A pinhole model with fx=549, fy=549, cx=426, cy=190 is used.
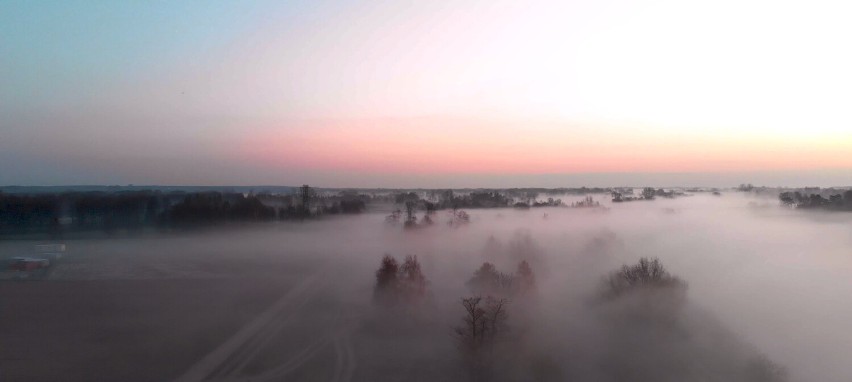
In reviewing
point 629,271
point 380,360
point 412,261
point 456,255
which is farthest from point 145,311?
point 629,271

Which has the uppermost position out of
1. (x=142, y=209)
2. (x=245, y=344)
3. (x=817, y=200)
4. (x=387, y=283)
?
(x=817, y=200)

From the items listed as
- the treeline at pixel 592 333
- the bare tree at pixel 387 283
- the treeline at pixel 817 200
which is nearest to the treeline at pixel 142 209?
the bare tree at pixel 387 283

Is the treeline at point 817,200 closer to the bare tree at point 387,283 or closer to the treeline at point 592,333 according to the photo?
the treeline at point 592,333

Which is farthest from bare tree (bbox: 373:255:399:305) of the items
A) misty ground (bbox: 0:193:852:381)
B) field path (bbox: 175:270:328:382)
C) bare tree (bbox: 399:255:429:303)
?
field path (bbox: 175:270:328:382)

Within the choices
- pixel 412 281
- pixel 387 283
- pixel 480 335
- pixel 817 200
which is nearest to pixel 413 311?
pixel 412 281

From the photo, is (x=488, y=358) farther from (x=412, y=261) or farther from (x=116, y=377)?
(x=412, y=261)

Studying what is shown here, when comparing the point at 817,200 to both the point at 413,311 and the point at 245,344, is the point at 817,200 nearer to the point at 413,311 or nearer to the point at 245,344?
the point at 413,311
